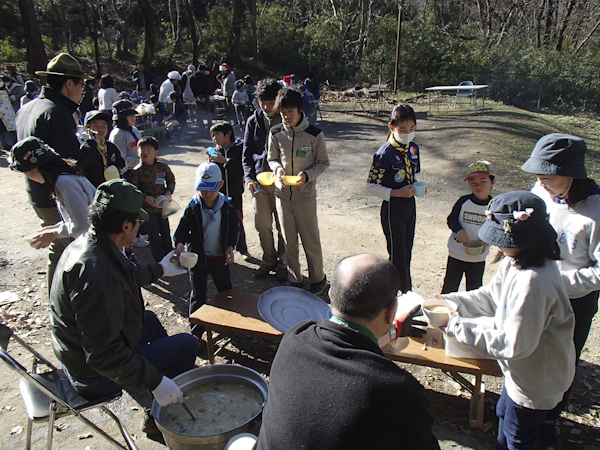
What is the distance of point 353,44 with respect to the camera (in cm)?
3091

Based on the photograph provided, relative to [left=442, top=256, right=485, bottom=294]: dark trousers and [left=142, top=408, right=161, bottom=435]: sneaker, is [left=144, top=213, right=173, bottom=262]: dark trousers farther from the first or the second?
[left=442, top=256, right=485, bottom=294]: dark trousers

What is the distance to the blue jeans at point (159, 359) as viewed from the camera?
2.65 m

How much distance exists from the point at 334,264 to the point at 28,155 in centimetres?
361

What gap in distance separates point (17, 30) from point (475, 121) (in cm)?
2855

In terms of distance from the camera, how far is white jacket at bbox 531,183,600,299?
2.56m

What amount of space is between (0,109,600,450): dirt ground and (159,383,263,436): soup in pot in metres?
0.55

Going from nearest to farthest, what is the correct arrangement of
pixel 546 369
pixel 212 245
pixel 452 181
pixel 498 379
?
1. pixel 546 369
2. pixel 498 379
3. pixel 212 245
4. pixel 452 181

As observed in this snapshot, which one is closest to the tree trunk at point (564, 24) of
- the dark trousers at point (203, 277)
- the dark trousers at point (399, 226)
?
the dark trousers at point (399, 226)

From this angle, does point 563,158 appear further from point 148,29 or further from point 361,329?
point 148,29

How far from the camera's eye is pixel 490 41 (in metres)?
28.1

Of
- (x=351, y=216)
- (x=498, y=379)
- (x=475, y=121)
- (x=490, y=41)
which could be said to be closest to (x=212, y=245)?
(x=498, y=379)

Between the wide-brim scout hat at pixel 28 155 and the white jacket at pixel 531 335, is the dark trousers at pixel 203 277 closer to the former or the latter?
the wide-brim scout hat at pixel 28 155

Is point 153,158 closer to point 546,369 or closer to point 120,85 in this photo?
point 546,369

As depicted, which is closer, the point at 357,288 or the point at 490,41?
the point at 357,288
